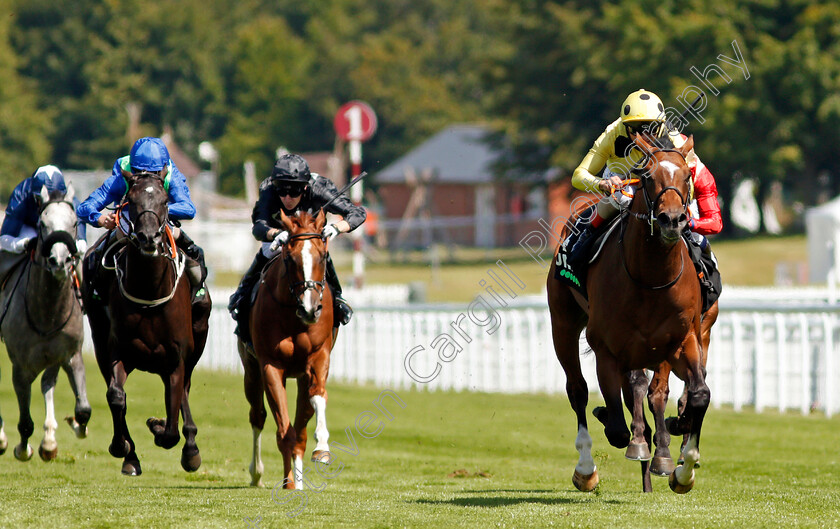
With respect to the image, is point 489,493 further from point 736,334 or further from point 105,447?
point 736,334

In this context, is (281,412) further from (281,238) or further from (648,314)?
(648,314)

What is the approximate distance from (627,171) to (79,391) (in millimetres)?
4922

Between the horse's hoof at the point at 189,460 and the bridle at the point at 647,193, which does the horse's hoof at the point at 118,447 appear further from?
the bridle at the point at 647,193

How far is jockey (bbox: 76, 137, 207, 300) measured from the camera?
28.7 feet

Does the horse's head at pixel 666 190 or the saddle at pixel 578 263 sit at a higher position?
the horse's head at pixel 666 190

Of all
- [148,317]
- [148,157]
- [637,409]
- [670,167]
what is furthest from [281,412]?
[670,167]

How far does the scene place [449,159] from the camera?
61.2m

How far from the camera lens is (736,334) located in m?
14.4

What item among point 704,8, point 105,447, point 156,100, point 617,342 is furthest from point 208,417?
point 156,100

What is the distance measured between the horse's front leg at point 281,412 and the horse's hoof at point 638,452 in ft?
7.70

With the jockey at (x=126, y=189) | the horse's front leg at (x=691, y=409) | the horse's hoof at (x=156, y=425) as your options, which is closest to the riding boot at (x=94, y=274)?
the jockey at (x=126, y=189)

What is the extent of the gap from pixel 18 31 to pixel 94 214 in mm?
58210

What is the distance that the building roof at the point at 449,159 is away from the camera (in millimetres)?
59375

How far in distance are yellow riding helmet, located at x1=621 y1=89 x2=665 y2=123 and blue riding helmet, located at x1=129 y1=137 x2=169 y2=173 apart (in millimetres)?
3294
